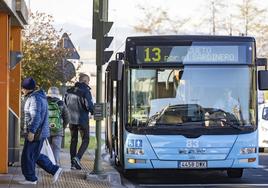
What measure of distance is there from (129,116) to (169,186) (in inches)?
62.6

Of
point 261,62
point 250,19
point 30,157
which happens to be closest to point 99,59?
point 30,157

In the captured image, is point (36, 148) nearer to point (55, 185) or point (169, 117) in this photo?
point (55, 185)

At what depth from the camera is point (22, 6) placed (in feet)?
46.1

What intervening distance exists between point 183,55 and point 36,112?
3.57 m

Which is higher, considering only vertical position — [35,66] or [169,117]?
[35,66]

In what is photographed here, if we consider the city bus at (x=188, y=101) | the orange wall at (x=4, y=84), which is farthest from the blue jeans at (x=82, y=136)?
the orange wall at (x=4, y=84)

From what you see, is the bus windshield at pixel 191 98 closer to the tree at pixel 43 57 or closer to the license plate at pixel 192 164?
the license plate at pixel 192 164

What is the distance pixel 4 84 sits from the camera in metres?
13.1

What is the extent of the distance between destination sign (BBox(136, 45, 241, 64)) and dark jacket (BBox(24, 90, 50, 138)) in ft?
8.75

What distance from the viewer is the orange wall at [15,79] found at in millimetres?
15587

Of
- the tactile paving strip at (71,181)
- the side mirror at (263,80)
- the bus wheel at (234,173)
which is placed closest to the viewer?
the tactile paving strip at (71,181)

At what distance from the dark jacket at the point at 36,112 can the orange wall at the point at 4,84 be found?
4.86 ft

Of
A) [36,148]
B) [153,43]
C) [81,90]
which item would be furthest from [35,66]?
[36,148]

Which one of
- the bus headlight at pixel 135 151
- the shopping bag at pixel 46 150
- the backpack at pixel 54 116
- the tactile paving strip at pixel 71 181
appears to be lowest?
the tactile paving strip at pixel 71 181
